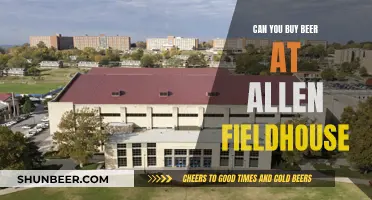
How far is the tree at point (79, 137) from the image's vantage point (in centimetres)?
2970

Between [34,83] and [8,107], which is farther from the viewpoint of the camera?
[34,83]

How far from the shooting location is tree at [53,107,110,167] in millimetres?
29703

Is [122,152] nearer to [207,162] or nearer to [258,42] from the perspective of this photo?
[207,162]

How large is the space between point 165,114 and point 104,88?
891 cm

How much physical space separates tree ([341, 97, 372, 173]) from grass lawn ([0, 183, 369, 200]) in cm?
273

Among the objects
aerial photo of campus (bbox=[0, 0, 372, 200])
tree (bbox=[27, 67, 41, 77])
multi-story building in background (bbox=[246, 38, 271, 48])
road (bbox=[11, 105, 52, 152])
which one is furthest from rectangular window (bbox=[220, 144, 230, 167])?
multi-story building in background (bbox=[246, 38, 271, 48])

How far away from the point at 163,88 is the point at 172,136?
7.70m

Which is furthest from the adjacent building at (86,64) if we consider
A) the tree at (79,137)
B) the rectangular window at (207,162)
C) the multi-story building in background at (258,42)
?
the rectangular window at (207,162)

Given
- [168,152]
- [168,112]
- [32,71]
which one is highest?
[32,71]

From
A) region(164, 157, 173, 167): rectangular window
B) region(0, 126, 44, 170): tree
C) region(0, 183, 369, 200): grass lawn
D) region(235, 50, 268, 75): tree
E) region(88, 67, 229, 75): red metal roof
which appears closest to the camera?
region(0, 183, 369, 200): grass lawn

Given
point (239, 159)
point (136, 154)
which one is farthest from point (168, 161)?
point (239, 159)

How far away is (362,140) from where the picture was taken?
27.8 meters

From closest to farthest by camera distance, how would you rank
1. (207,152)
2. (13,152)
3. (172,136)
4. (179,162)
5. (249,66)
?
(13,152)
(207,152)
(179,162)
(172,136)
(249,66)

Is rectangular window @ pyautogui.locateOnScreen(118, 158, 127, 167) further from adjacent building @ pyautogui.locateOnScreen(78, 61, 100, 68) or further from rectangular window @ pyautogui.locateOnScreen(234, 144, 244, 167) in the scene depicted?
adjacent building @ pyautogui.locateOnScreen(78, 61, 100, 68)
